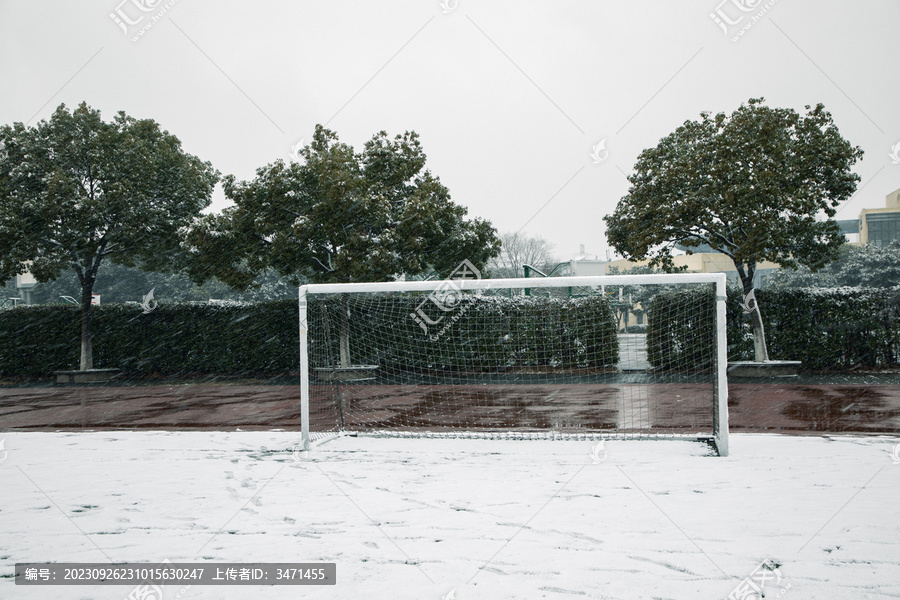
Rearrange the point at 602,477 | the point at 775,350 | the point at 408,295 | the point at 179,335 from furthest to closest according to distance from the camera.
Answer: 1. the point at 179,335
2. the point at 408,295
3. the point at 775,350
4. the point at 602,477

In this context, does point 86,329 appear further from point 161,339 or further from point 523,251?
point 523,251

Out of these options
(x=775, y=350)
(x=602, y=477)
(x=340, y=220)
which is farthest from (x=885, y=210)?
(x=602, y=477)

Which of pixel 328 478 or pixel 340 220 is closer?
pixel 328 478

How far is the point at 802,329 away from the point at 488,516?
36.1 ft

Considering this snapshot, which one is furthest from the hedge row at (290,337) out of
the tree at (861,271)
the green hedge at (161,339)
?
the tree at (861,271)

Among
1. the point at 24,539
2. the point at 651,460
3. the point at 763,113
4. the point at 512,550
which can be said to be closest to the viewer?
the point at 512,550

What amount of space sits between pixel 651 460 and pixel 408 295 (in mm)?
8762

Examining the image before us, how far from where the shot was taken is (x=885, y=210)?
218 ft

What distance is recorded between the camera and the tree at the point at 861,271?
1352 inches

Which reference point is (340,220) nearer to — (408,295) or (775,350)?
(408,295)

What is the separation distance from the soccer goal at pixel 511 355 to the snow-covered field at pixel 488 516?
8.45 feet

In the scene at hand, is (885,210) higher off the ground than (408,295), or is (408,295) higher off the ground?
(885,210)

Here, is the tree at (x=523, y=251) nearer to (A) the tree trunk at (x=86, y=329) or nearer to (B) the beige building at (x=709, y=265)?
(B) the beige building at (x=709, y=265)

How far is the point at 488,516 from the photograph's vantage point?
13.8ft
